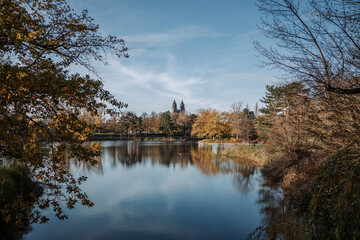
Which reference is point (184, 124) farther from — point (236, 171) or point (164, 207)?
point (164, 207)

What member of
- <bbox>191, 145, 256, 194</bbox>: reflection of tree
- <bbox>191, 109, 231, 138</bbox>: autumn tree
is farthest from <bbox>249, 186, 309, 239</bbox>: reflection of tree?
<bbox>191, 109, 231, 138</bbox>: autumn tree

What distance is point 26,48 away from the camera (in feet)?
14.0

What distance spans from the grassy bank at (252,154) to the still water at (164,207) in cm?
235

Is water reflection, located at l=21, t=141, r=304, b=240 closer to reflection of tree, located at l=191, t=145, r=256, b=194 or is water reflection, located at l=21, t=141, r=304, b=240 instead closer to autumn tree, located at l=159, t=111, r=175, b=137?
reflection of tree, located at l=191, t=145, r=256, b=194

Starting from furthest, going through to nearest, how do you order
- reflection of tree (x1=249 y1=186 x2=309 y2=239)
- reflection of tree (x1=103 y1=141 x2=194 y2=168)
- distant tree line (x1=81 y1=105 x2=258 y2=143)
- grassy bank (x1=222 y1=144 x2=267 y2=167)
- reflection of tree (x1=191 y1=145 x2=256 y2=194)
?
distant tree line (x1=81 y1=105 x2=258 y2=143), reflection of tree (x1=103 y1=141 x2=194 y2=168), grassy bank (x1=222 y1=144 x2=267 y2=167), reflection of tree (x1=191 y1=145 x2=256 y2=194), reflection of tree (x1=249 y1=186 x2=309 y2=239)

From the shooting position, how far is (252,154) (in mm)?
22188

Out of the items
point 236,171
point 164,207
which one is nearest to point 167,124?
point 236,171

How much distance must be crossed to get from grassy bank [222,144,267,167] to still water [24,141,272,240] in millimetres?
2351

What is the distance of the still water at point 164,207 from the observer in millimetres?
7352

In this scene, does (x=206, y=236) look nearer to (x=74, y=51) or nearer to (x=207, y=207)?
(x=207, y=207)

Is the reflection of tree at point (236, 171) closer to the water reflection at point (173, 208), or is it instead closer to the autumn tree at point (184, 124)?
the water reflection at point (173, 208)

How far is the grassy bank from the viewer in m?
19.5

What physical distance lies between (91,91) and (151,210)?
6.57 metres

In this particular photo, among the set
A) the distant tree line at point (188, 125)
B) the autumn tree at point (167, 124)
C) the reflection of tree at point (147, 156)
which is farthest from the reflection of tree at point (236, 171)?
the autumn tree at point (167, 124)
